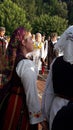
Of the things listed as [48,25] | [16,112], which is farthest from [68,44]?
[48,25]

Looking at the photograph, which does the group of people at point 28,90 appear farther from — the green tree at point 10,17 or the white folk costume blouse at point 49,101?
the green tree at point 10,17

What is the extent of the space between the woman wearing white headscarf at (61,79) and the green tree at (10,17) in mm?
61542

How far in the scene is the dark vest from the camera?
3.67m

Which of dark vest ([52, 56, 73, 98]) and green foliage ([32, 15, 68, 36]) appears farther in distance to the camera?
green foliage ([32, 15, 68, 36])

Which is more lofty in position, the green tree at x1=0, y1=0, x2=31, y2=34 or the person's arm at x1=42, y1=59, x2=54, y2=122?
the person's arm at x1=42, y1=59, x2=54, y2=122

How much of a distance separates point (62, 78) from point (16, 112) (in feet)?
1.99

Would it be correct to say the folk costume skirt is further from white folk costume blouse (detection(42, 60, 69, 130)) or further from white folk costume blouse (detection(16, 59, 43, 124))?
white folk costume blouse (detection(42, 60, 69, 130))

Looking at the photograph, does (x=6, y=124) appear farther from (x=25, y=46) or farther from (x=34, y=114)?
(x=25, y=46)

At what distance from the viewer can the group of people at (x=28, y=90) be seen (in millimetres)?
3740

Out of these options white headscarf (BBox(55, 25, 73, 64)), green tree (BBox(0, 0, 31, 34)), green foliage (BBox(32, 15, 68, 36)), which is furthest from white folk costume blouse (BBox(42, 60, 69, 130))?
green tree (BBox(0, 0, 31, 34))

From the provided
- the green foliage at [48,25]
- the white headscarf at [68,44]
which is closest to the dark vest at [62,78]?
the white headscarf at [68,44]

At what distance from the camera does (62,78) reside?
371cm

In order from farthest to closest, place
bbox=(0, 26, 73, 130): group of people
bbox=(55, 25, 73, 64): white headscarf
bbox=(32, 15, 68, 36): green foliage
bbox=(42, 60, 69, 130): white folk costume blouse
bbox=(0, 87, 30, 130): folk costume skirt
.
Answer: bbox=(32, 15, 68, 36): green foliage, bbox=(0, 87, 30, 130): folk costume skirt, bbox=(42, 60, 69, 130): white folk costume blouse, bbox=(0, 26, 73, 130): group of people, bbox=(55, 25, 73, 64): white headscarf

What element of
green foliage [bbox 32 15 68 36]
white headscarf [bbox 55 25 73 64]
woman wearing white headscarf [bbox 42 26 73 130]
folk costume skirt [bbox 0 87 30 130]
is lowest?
green foliage [bbox 32 15 68 36]
